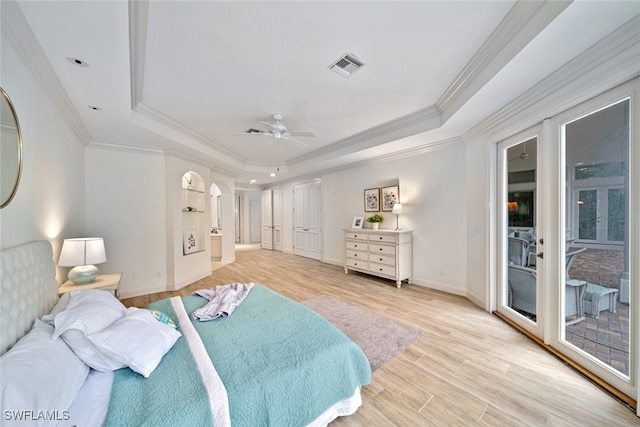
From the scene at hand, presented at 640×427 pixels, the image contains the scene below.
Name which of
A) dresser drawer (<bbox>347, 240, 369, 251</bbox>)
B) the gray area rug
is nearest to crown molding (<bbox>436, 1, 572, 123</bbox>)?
the gray area rug

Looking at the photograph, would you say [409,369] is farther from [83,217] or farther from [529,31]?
[83,217]

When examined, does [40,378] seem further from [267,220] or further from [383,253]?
[267,220]

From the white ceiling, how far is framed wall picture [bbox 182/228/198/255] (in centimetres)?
181

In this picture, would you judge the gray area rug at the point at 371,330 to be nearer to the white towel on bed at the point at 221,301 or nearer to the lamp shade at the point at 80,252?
the white towel on bed at the point at 221,301

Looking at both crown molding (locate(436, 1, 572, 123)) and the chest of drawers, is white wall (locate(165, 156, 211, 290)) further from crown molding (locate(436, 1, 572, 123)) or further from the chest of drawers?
crown molding (locate(436, 1, 572, 123))

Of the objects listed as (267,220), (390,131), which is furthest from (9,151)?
(267,220)

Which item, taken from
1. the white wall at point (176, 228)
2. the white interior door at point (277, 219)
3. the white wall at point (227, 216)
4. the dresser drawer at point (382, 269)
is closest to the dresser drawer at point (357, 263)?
the dresser drawer at point (382, 269)

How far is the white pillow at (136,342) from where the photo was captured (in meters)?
1.21

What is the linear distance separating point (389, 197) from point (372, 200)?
413 millimetres

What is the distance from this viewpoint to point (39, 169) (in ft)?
6.50

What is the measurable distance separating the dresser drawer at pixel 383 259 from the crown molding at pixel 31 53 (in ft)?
14.9

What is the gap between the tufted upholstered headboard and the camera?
1.23m

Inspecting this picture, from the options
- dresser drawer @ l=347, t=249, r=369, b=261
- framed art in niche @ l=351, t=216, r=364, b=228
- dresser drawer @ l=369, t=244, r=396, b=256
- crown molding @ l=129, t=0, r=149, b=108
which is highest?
crown molding @ l=129, t=0, r=149, b=108

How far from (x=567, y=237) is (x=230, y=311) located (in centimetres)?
305
